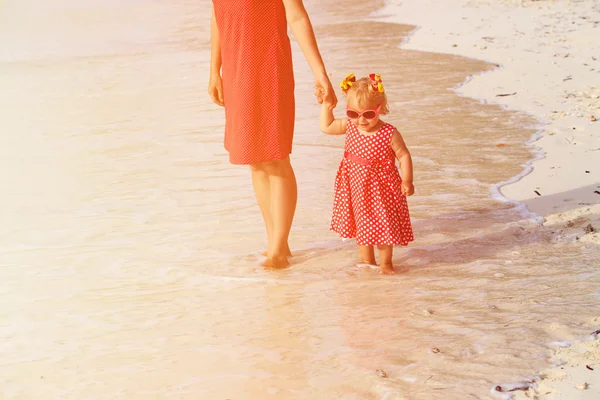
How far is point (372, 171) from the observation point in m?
4.78

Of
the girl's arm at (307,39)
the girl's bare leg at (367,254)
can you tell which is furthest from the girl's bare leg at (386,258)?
the girl's arm at (307,39)

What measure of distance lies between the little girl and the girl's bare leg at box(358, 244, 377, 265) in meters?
0.09

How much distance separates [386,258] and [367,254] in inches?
7.0

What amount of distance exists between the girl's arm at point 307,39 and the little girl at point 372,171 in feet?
0.41

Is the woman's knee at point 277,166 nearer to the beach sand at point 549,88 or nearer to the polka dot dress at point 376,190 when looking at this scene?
the polka dot dress at point 376,190

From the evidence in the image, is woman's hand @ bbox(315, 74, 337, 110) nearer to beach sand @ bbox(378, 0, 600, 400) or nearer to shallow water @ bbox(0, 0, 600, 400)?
shallow water @ bbox(0, 0, 600, 400)

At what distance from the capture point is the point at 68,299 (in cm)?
469

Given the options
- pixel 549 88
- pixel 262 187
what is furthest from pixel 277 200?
pixel 549 88

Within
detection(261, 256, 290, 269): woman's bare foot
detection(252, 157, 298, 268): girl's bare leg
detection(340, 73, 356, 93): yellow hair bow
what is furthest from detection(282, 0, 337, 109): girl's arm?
detection(261, 256, 290, 269): woman's bare foot

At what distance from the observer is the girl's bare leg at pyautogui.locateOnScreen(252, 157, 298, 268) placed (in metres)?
4.87

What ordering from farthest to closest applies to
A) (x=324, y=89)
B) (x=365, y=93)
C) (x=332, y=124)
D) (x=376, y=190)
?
1. (x=332, y=124)
2. (x=376, y=190)
3. (x=365, y=93)
4. (x=324, y=89)

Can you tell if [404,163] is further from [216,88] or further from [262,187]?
[216,88]

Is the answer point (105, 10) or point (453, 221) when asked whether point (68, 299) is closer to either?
point (453, 221)

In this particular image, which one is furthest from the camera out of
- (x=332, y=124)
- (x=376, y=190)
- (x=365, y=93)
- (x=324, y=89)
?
(x=332, y=124)
